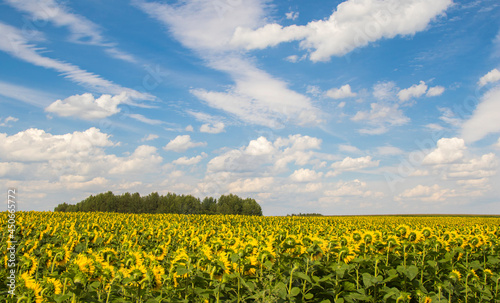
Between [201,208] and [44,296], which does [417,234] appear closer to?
[44,296]

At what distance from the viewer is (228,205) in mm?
71375

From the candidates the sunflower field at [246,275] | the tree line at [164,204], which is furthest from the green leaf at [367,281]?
the tree line at [164,204]

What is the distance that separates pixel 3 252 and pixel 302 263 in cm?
737

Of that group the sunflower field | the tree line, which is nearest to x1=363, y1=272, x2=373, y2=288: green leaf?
the sunflower field

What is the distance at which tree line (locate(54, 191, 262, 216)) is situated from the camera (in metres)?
70.9

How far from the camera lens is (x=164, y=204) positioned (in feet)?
242

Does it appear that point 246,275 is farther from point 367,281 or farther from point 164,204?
point 164,204

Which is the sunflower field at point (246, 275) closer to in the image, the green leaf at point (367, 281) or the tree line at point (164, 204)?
the green leaf at point (367, 281)

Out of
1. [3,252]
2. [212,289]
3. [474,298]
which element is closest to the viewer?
[212,289]

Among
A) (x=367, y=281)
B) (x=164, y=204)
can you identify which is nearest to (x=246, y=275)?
(x=367, y=281)

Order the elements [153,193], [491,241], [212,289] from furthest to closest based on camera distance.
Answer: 1. [153,193]
2. [491,241]
3. [212,289]

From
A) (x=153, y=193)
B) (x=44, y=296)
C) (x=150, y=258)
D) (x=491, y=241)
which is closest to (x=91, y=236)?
(x=150, y=258)

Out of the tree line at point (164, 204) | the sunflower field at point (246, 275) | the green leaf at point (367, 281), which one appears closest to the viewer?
the sunflower field at point (246, 275)

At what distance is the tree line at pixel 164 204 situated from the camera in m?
70.9
